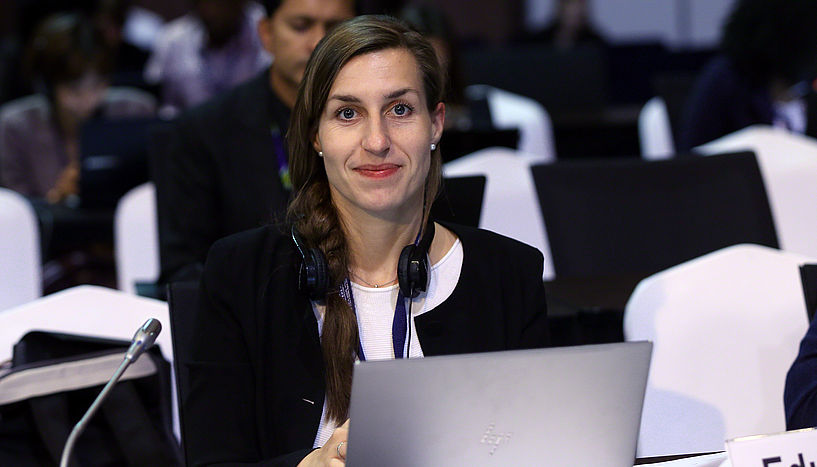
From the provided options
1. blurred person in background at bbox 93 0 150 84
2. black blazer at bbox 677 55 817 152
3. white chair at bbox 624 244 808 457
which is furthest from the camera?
blurred person in background at bbox 93 0 150 84

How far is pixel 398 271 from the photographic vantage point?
1.74m

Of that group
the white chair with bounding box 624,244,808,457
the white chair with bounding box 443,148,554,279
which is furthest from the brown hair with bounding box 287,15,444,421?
the white chair with bounding box 443,148,554,279

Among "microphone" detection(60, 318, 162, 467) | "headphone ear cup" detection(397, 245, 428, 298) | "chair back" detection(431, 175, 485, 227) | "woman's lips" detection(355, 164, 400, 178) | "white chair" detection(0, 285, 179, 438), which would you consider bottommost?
"white chair" detection(0, 285, 179, 438)

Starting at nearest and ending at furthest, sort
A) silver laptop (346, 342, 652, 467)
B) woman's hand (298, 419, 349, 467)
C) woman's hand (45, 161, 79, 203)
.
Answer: silver laptop (346, 342, 652, 467), woman's hand (298, 419, 349, 467), woman's hand (45, 161, 79, 203)

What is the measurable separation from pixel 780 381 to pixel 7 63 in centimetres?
548

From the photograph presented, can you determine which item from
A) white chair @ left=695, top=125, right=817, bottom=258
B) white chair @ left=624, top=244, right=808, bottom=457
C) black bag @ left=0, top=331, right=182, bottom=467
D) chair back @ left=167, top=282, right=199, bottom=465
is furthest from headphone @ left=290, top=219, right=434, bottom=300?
white chair @ left=695, top=125, right=817, bottom=258

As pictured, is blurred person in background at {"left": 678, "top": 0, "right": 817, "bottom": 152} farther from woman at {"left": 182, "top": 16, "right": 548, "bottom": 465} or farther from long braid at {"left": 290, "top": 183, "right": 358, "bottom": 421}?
long braid at {"left": 290, "top": 183, "right": 358, "bottom": 421}

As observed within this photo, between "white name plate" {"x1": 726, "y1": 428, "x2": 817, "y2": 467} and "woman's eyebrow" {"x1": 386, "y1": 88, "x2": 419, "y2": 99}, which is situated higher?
"woman's eyebrow" {"x1": 386, "y1": 88, "x2": 419, "y2": 99}

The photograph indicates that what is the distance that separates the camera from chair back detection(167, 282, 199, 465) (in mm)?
1871

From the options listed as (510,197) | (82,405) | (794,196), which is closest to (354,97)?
(82,405)

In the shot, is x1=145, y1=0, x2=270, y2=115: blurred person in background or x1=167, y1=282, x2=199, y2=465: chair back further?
x1=145, y1=0, x2=270, y2=115: blurred person in background

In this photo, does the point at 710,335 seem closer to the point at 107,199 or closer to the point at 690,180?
the point at 690,180

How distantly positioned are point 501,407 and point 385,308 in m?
0.54

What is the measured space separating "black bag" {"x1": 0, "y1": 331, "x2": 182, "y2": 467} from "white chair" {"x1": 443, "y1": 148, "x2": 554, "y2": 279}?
47.9 inches
